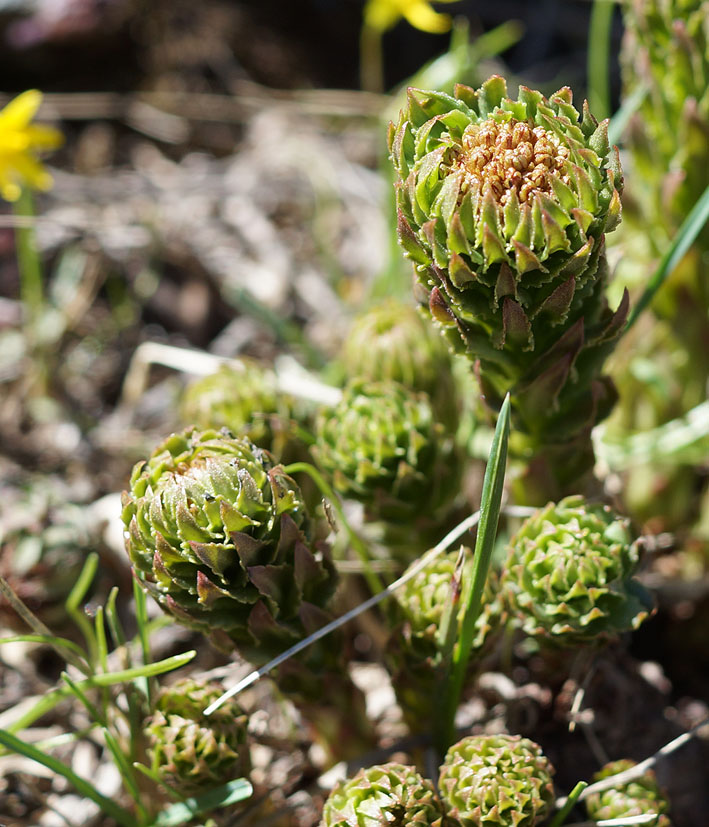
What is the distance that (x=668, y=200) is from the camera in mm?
2160

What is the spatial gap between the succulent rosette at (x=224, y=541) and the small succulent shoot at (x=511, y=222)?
433 millimetres

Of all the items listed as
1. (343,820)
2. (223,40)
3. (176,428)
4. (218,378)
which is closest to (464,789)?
(343,820)

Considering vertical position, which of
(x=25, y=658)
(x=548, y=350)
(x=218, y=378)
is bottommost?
(x=25, y=658)

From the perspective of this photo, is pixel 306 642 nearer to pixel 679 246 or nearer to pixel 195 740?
pixel 195 740

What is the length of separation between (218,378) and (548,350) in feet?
3.15

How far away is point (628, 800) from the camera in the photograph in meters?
1.61

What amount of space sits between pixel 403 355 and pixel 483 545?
787mm

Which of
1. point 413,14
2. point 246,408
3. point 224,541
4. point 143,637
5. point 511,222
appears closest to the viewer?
point 511,222

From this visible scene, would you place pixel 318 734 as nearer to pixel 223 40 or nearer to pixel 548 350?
pixel 548 350

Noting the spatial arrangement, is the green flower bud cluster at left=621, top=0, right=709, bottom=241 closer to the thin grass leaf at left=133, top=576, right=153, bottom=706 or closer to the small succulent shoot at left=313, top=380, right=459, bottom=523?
the small succulent shoot at left=313, top=380, right=459, bottom=523

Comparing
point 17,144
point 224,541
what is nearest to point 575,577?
point 224,541

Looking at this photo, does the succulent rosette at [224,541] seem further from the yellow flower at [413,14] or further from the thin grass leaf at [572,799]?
the yellow flower at [413,14]

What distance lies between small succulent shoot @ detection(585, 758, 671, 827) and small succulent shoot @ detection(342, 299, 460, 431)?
3.14 feet

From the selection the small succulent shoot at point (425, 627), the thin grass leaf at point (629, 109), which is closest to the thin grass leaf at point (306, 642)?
the small succulent shoot at point (425, 627)
